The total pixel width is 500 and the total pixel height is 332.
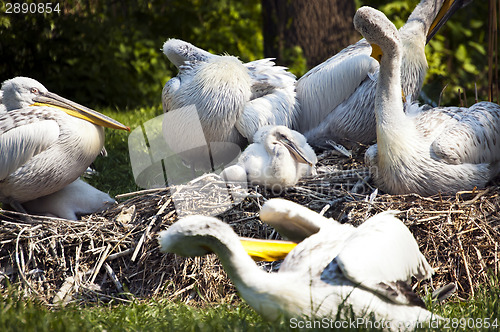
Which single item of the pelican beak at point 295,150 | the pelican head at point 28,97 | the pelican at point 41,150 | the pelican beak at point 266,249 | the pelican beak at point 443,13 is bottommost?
the pelican beak at point 266,249

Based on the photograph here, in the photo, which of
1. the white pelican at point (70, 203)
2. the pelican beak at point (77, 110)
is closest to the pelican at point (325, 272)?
the white pelican at point (70, 203)

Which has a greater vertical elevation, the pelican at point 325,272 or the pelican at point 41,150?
the pelican at point 41,150

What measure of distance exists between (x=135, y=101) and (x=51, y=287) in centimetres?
565

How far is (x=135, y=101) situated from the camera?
30.8ft

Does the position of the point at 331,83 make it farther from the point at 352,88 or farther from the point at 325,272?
the point at 325,272

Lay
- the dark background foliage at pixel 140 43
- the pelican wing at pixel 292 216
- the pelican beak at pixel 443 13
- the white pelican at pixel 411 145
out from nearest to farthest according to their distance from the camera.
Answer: the pelican wing at pixel 292 216 → the white pelican at pixel 411 145 → the pelican beak at pixel 443 13 → the dark background foliage at pixel 140 43

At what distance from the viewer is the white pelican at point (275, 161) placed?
436cm

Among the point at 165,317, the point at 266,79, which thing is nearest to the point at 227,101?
the point at 266,79

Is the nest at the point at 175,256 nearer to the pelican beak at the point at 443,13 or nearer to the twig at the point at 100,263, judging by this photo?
the twig at the point at 100,263

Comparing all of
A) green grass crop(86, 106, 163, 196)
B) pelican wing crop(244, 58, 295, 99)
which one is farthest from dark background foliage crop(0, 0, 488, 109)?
pelican wing crop(244, 58, 295, 99)

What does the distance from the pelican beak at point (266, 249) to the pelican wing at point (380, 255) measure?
349 millimetres

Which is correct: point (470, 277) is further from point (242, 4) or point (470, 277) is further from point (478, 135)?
point (242, 4)

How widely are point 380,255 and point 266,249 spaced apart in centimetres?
58

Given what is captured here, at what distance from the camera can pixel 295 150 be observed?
4.54 meters
